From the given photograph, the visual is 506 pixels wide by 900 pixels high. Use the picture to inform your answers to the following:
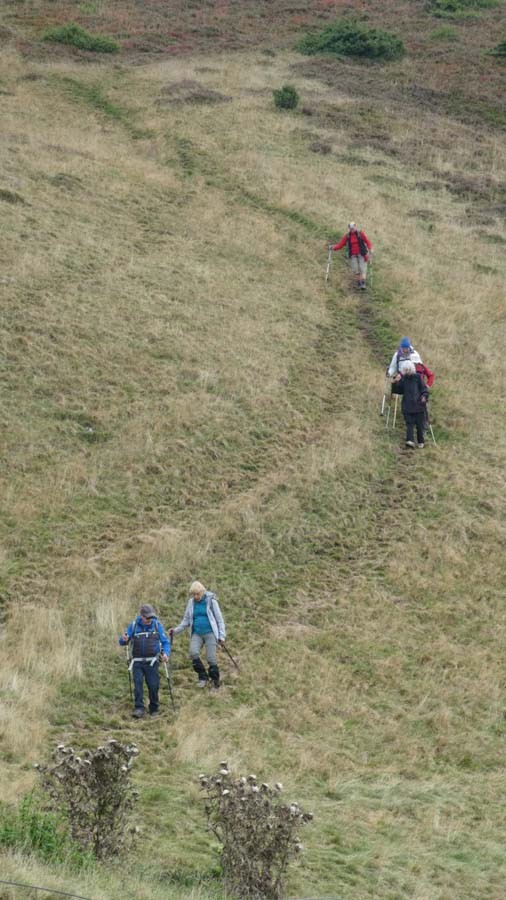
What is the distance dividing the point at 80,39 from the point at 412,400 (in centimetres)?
3955

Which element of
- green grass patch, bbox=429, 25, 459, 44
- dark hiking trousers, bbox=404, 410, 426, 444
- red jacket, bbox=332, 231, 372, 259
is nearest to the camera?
dark hiking trousers, bbox=404, 410, 426, 444

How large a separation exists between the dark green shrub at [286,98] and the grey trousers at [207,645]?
3671 cm

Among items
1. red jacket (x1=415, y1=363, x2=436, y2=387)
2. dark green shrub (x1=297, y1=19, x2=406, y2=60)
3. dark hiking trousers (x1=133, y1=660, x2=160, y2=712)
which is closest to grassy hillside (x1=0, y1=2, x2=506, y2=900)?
dark hiking trousers (x1=133, y1=660, x2=160, y2=712)

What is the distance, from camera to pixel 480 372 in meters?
25.5

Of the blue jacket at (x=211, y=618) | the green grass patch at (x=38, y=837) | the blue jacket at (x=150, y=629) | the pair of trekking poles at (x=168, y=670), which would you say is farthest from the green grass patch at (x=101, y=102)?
the green grass patch at (x=38, y=837)

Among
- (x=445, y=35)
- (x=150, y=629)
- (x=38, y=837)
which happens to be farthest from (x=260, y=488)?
(x=445, y=35)

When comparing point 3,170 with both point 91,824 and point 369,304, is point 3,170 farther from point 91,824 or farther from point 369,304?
point 91,824

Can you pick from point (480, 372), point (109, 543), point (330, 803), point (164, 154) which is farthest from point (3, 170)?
point (330, 803)

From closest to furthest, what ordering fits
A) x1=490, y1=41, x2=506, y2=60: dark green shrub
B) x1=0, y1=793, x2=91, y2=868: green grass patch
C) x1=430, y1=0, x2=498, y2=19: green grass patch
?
x1=0, y1=793, x2=91, y2=868: green grass patch
x1=490, y1=41, x2=506, y2=60: dark green shrub
x1=430, y1=0, x2=498, y2=19: green grass patch

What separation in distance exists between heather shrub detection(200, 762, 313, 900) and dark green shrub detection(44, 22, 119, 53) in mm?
51099

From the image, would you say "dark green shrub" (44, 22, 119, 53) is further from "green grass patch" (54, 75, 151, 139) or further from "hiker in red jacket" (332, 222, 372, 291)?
"hiker in red jacket" (332, 222, 372, 291)

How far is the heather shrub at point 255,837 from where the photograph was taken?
8617mm

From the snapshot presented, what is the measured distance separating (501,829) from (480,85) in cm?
4896

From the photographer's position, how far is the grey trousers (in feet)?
47.4
